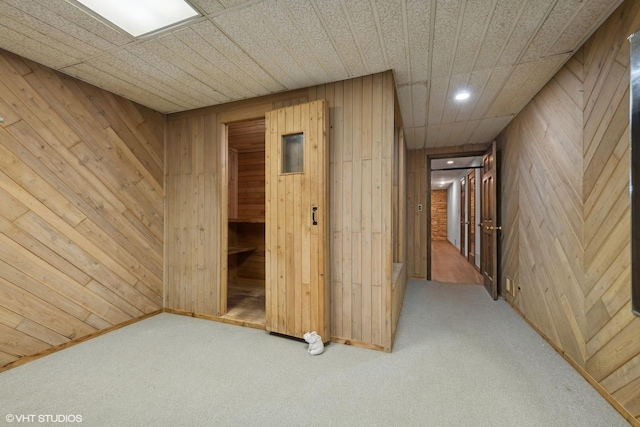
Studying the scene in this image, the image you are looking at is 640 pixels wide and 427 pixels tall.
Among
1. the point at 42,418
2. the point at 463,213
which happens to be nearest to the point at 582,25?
the point at 42,418

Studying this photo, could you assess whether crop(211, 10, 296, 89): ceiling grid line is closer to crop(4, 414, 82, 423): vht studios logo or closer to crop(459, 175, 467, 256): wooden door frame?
crop(4, 414, 82, 423): vht studios logo

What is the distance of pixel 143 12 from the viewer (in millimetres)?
1638

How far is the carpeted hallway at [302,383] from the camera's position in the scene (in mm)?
1559

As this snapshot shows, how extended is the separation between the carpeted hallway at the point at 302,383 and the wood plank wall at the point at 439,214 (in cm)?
1014

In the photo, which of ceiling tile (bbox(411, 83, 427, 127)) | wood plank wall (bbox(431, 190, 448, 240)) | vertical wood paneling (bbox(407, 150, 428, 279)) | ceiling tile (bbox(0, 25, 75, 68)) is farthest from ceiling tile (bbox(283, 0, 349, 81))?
wood plank wall (bbox(431, 190, 448, 240))

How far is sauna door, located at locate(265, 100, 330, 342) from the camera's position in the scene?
7.86 ft

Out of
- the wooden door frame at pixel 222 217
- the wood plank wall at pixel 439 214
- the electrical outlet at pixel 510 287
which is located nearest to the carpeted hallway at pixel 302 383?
the wooden door frame at pixel 222 217

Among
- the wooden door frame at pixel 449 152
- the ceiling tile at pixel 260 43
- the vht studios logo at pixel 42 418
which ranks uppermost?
the ceiling tile at pixel 260 43

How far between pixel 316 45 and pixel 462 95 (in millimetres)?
1767

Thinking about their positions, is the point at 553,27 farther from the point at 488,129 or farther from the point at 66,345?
the point at 66,345

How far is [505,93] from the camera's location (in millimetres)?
2691

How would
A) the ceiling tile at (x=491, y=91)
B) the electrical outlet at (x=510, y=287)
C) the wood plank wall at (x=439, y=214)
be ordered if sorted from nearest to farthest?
1. the ceiling tile at (x=491, y=91)
2. the electrical outlet at (x=510, y=287)
3. the wood plank wall at (x=439, y=214)

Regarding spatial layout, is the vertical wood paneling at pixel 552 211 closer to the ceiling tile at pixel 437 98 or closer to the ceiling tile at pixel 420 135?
the ceiling tile at pixel 437 98

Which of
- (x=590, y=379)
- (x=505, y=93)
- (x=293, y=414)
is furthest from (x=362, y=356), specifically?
(x=505, y=93)
